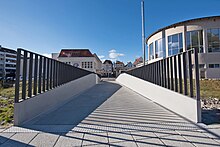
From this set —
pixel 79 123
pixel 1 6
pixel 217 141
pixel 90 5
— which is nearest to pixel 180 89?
pixel 217 141

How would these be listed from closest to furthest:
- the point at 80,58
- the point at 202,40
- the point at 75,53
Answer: the point at 202,40, the point at 80,58, the point at 75,53

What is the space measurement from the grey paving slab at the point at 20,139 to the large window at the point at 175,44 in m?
21.7

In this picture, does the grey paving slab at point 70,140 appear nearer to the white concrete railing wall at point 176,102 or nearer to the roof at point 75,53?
the white concrete railing wall at point 176,102

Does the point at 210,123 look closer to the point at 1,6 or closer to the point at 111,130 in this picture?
the point at 111,130

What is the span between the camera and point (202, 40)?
62.4ft

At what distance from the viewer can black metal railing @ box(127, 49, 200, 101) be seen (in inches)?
134

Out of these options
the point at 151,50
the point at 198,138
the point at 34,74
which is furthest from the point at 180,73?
the point at 151,50

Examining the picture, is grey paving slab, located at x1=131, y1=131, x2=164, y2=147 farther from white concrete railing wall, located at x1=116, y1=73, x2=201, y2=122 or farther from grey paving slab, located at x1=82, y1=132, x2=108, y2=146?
white concrete railing wall, located at x1=116, y1=73, x2=201, y2=122

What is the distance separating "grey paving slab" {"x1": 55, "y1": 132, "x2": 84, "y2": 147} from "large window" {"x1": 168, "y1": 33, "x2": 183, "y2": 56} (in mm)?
21145

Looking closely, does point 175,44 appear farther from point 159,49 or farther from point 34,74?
point 34,74

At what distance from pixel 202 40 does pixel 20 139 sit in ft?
75.0

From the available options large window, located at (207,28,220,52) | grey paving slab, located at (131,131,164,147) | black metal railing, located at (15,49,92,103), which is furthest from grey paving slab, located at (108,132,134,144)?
large window, located at (207,28,220,52)

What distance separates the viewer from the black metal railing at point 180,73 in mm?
3407

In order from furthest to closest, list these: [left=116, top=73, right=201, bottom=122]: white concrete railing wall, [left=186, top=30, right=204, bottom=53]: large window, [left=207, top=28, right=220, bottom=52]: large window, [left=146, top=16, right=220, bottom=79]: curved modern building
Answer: [left=186, top=30, right=204, bottom=53]: large window → [left=207, top=28, right=220, bottom=52]: large window → [left=146, top=16, right=220, bottom=79]: curved modern building → [left=116, top=73, right=201, bottom=122]: white concrete railing wall
